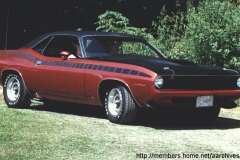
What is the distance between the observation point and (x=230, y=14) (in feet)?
37.3

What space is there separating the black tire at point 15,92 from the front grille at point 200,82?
3129 mm

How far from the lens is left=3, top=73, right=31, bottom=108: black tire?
9461 mm

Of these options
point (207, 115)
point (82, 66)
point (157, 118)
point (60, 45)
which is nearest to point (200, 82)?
point (207, 115)

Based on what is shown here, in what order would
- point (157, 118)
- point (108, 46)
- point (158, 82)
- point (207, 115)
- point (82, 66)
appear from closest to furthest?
point (158, 82) → point (82, 66) → point (207, 115) → point (108, 46) → point (157, 118)

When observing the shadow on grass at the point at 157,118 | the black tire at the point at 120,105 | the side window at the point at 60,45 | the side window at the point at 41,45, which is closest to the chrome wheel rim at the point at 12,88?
the shadow on grass at the point at 157,118

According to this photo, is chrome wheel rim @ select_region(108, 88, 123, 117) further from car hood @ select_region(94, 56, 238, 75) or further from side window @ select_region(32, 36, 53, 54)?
side window @ select_region(32, 36, 53, 54)

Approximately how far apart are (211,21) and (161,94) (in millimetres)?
4654

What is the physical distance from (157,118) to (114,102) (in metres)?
1.27

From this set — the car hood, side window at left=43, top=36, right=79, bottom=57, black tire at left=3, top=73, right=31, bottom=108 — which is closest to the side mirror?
side window at left=43, top=36, right=79, bottom=57

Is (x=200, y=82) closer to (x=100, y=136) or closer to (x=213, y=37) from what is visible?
(x=100, y=136)

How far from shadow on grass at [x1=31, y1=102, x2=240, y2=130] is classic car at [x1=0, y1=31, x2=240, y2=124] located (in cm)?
25

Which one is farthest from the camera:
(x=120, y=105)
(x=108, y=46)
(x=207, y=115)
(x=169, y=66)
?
(x=108, y=46)

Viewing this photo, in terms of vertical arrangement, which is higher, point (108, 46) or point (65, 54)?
point (108, 46)

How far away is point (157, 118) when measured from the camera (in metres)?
8.96
